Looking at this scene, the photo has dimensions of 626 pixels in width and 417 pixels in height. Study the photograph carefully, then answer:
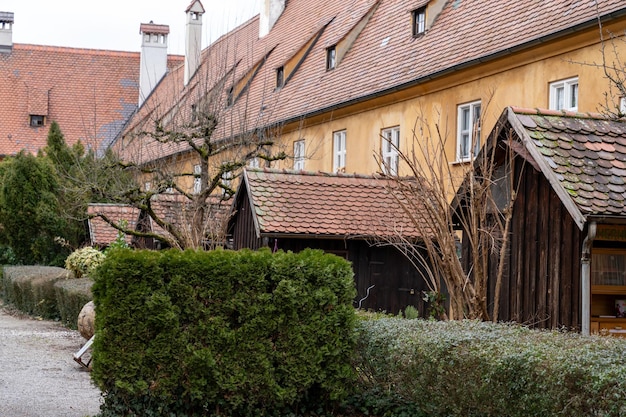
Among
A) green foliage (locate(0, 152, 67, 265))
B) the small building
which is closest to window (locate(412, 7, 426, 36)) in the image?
the small building

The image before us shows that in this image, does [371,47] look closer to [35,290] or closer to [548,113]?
[35,290]

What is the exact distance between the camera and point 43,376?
1413 cm

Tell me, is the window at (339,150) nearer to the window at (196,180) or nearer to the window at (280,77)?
the window at (196,180)

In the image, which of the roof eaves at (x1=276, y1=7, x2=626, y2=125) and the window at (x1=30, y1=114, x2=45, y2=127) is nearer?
the roof eaves at (x1=276, y1=7, x2=626, y2=125)

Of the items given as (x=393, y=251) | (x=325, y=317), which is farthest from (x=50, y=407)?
(x=393, y=251)

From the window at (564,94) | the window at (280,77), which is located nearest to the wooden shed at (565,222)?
the window at (564,94)

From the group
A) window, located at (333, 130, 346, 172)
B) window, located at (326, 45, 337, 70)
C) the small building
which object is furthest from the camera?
window, located at (326, 45, 337, 70)

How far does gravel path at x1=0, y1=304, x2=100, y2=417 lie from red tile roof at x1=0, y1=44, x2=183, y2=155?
30.1 meters

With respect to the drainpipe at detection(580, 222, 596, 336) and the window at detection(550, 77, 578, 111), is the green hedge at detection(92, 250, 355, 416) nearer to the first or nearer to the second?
the drainpipe at detection(580, 222, 596, 336)

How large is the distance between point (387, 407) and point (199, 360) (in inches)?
75.6

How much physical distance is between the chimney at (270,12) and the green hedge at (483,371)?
97.5 feet

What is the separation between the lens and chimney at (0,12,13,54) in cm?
5494

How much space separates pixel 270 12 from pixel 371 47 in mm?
12742

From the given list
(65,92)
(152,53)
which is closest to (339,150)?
(152,53)
